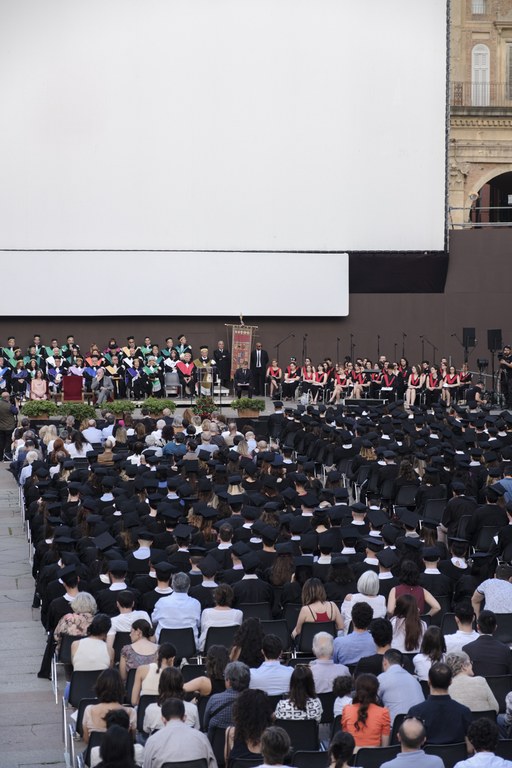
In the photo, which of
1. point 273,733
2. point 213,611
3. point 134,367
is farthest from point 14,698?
point 134,367

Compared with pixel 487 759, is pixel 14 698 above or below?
below

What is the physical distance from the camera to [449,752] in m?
6.47

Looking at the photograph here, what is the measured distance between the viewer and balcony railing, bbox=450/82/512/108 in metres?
40.3

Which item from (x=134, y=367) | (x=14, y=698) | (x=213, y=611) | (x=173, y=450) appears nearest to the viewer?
(x=213, y=611)

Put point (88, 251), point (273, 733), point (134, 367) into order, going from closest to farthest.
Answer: point (273, 733) → point (134, 367) → point (88, 251)

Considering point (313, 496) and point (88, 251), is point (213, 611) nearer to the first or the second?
point (313, 496)

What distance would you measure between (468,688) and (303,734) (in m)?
1.05

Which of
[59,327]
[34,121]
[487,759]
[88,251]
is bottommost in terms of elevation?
[487,759]

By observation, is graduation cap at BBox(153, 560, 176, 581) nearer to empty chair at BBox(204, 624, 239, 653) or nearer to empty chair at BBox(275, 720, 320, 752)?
empty chair at BBox(204, 624, 239, 653)

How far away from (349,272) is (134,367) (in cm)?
748

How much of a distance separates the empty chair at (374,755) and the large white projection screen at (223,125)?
24399mm

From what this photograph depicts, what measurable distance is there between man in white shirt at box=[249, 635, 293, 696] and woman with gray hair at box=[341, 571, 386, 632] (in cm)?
159

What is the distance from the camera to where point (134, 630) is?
26.3ft

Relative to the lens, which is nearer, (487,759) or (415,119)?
(487,759)
